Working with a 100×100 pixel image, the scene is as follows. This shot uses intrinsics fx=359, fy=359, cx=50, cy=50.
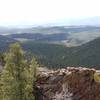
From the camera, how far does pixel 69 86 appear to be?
2805 inches

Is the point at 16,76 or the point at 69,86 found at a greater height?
the point at 16,76

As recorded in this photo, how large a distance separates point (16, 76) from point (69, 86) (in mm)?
10733

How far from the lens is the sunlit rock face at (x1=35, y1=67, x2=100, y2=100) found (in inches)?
2704

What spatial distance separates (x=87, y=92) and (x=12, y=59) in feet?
51.6

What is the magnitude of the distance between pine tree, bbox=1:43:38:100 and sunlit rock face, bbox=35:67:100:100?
546cm

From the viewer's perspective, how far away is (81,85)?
70.1 metres

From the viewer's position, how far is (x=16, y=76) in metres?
69.4

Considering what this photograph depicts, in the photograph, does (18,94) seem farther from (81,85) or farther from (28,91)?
(81,85)

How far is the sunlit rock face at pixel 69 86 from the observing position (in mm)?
68688

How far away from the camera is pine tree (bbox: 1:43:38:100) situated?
6838cm

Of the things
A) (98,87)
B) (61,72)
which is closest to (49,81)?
(61,72)

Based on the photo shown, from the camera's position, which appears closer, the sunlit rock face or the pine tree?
the pine tree

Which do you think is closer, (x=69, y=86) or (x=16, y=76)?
(x=16, y=76)

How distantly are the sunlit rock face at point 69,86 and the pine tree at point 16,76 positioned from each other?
546cm
